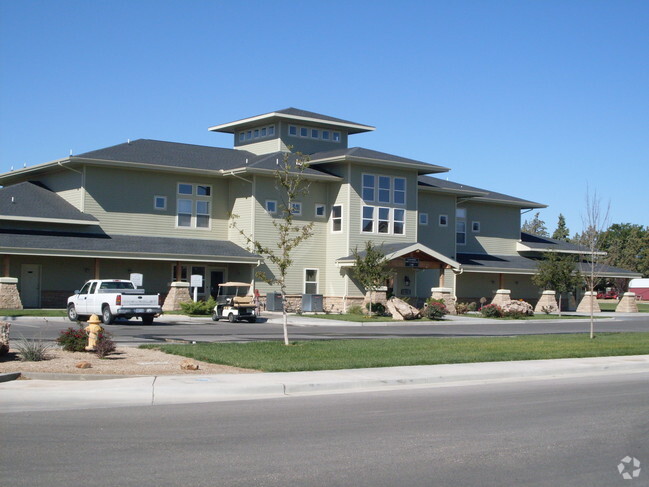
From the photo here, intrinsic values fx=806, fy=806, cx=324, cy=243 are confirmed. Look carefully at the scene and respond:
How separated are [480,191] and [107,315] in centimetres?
3007

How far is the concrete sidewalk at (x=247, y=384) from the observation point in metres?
12.6

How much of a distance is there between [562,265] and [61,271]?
28105 mm

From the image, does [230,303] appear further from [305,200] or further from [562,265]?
[562,265]

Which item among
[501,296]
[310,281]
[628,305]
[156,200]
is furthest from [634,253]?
[156,200]

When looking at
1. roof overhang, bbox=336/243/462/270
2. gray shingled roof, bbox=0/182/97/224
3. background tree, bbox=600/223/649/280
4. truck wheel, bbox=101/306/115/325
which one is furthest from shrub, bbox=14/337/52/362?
background tree, bbox=600/223/649/280

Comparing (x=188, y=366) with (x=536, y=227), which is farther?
(x=536, y=227)

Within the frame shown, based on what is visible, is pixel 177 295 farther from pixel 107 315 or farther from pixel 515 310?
pixel 515 310

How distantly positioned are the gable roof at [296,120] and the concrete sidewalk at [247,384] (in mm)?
31584

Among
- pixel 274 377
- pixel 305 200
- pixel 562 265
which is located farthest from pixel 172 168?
pixel 274 377

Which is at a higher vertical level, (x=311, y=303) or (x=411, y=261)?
(x=411, y=261)

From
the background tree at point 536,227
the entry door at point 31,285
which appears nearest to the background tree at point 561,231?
the background tree at point 536,227

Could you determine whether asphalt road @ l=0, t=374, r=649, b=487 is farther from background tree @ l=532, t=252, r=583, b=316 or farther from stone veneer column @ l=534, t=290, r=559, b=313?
stone veneer column @ l=534, t=290, r=559, b=313

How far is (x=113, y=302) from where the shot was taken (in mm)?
30516

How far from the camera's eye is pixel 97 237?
40719 mm
